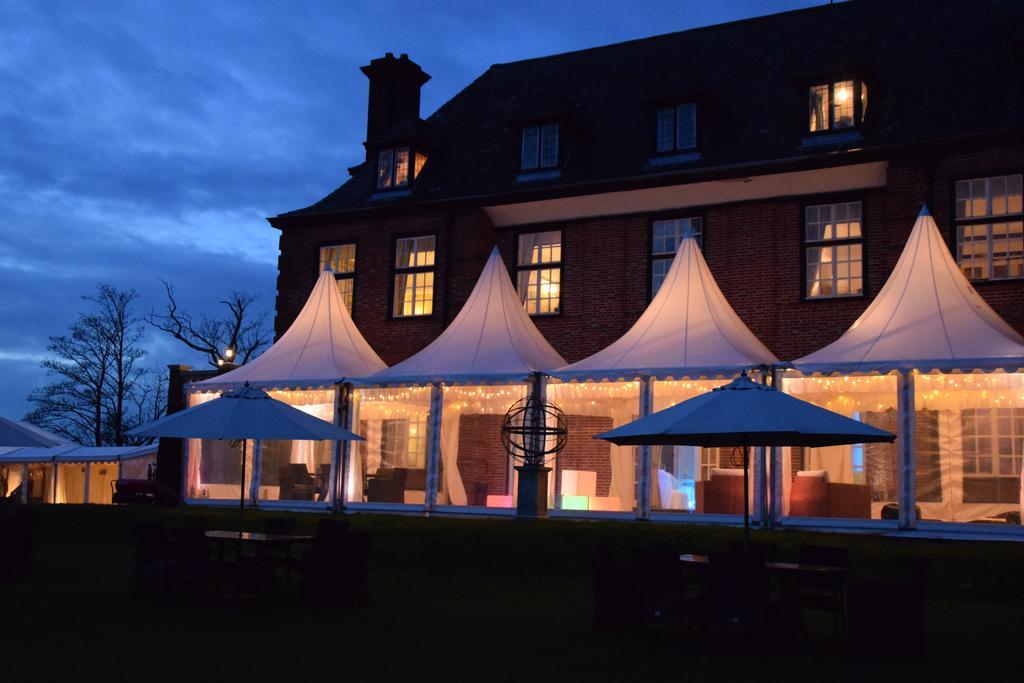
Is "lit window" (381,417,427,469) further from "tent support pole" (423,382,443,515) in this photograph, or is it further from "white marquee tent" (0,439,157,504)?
"white marquee tent" (0,439,157,504)

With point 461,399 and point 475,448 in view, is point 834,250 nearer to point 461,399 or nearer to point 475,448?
point 461,399

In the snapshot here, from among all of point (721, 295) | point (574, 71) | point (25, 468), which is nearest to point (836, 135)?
point (721, 295)

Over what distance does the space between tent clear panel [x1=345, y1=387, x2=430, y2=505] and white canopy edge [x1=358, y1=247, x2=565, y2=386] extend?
513mm

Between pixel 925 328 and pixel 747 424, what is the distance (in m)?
6.36

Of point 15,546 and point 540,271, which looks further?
point 540,271

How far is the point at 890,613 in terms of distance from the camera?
805 centimetres

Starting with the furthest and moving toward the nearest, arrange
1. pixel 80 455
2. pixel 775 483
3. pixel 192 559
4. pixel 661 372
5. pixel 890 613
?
pixel 80 455 → pixel 661 372 → pixel 775 483 → pixel 192 559 → pixel 890 613

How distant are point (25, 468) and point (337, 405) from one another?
24.8m

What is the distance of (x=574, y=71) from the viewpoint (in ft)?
73.1

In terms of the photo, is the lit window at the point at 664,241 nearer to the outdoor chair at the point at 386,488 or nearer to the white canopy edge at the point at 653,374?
the white canopy edge at the point at 653,374

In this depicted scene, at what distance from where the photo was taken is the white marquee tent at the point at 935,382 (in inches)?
552

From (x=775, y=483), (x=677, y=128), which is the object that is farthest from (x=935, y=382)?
(x=677, y=128)

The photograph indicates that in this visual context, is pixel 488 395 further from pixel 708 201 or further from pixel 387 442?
pixel 708 201

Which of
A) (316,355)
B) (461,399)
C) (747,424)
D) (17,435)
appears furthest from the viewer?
(316,355)
